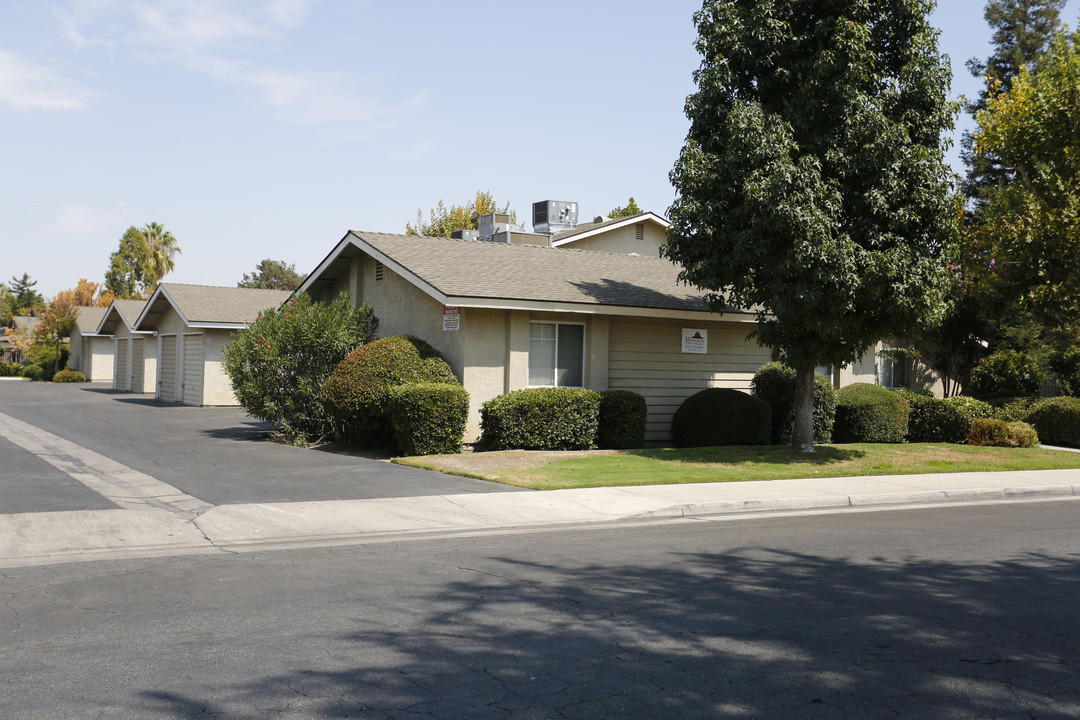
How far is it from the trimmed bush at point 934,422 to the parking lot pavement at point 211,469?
13198 millimetres

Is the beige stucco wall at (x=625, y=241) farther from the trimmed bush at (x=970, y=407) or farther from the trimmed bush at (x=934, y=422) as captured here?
the trimmed bush at (x=970, y=407)

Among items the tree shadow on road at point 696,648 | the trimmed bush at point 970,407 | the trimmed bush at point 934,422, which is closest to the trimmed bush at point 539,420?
the trimmed bush at point 934,422

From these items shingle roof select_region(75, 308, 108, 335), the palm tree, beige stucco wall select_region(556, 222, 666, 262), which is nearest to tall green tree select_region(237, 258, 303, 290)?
the palm tree

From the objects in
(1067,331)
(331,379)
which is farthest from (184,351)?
Result: (1067,331)

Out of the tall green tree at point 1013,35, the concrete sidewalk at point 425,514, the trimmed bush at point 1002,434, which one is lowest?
the concrete sidewalk at point 425,514

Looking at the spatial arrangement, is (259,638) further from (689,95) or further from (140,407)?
(140,407)

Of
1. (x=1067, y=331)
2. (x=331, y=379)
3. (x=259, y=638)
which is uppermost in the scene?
(x=1067, y=331)

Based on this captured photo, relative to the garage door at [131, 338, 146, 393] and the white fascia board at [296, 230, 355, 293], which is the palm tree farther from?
the white fascia board at [296, 230, 355, 293]

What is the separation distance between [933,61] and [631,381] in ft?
28.3

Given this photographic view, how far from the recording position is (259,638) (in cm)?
587

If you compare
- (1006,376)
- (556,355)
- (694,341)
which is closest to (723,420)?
(694,341)

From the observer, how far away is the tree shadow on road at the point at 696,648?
4.81 meters

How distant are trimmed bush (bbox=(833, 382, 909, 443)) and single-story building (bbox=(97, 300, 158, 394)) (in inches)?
1116

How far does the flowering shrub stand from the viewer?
18.9 m
